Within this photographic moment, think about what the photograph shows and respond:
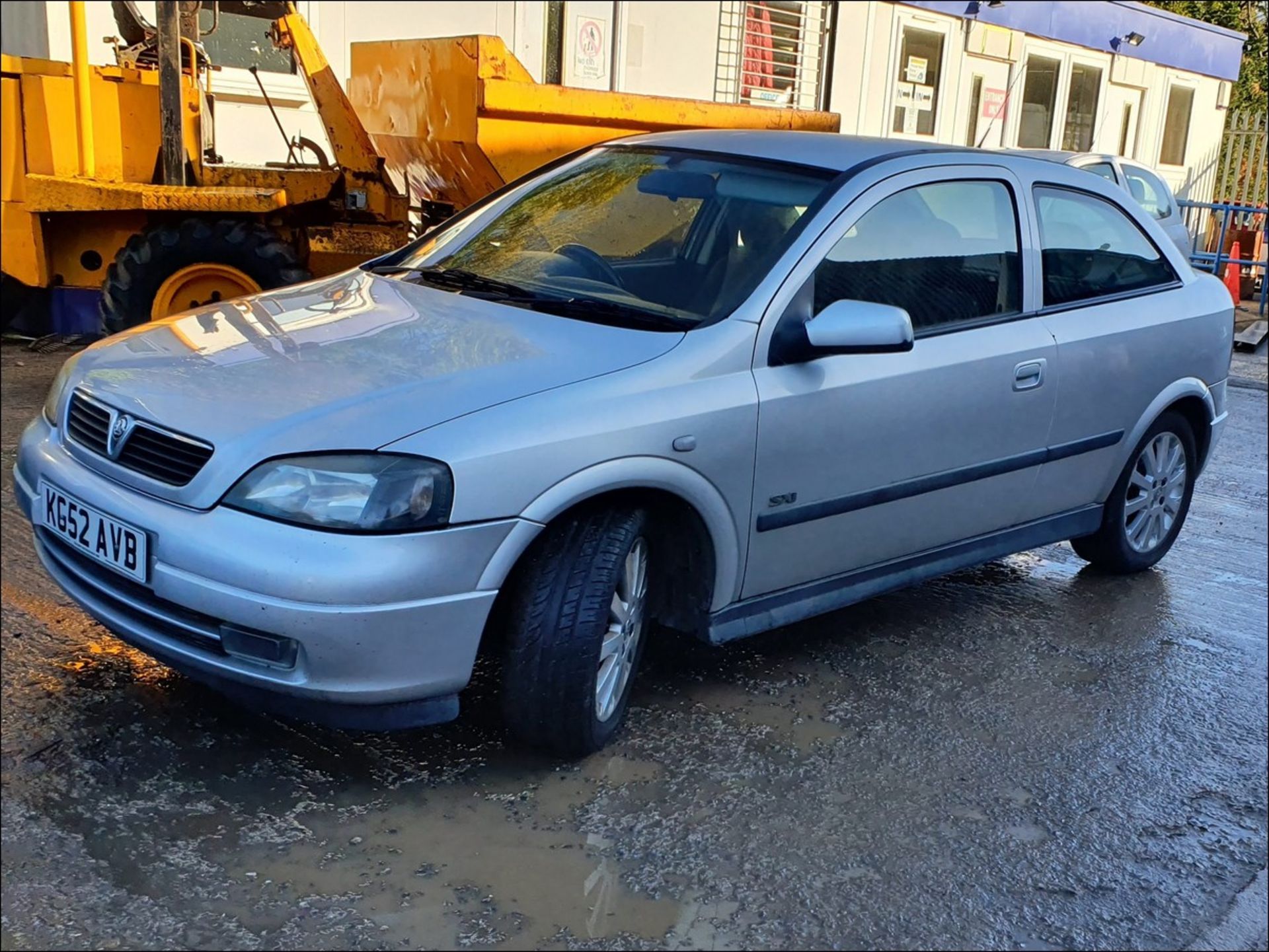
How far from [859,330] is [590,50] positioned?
10.8m

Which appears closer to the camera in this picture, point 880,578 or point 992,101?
point 880,578

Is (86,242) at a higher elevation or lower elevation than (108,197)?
lower

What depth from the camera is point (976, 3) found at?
1817 centimetres

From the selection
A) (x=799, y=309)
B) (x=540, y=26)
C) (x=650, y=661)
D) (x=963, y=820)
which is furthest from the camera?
(x=540, y=26)

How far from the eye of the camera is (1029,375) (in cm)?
419

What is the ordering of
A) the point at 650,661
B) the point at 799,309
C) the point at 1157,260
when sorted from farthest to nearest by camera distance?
the point at 1157,260 < the point at 650,661 < the point at 799,309

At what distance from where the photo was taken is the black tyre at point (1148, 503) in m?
4.95

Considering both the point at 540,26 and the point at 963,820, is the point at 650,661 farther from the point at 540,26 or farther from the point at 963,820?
the point at 540,26

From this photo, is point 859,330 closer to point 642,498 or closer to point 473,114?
point 642,498

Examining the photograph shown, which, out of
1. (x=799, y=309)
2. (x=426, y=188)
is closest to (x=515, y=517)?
(x=799, y=309)

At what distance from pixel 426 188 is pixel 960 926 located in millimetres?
7203

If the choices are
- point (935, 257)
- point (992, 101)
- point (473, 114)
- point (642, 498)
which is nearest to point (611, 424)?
point (642, 498)

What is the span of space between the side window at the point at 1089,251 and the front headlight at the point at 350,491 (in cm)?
246

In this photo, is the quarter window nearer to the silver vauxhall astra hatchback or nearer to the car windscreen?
the silver vauxhall astra hatchback
